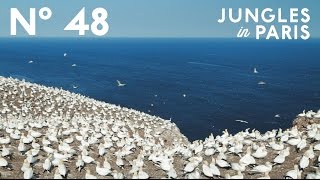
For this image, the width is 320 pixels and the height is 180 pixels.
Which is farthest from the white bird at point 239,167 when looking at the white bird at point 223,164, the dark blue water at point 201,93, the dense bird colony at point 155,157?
the dark blue water at point 201,93

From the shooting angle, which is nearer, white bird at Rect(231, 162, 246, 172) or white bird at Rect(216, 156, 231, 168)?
white bird at Rect(231, 162, 246, 172)

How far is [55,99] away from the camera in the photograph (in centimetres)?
5472

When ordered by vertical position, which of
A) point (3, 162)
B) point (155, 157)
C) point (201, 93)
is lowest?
point (201, 93)

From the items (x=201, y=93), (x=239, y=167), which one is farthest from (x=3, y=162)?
(x=201, y=93)

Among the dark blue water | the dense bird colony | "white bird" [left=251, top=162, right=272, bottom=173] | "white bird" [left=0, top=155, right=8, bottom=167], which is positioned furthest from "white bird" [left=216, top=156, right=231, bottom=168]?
the dark blue water

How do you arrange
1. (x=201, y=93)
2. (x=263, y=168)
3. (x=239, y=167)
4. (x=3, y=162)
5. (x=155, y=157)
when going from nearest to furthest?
1. (x=263, y=168)
2. (x=239, y=167)
3. (x=3, y=162)
4. (x=155, y=157)
5. (x=201, y=93)

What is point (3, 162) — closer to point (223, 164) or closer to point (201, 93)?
point (223, 164)

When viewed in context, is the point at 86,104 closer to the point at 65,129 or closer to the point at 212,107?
the point at 65,129

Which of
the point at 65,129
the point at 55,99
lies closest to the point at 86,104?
the point at 55,99

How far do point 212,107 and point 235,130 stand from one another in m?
22.1

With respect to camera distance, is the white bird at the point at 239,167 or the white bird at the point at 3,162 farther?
the white bird at the point at 3,162

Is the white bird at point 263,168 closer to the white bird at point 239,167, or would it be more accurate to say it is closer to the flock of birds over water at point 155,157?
the flock of birds over water at point 155,157

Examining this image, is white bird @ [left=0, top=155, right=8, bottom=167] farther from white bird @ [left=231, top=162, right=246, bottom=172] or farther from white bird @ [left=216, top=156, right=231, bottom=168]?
white bird @ [left=231, top=162, right=246, bottom=172]

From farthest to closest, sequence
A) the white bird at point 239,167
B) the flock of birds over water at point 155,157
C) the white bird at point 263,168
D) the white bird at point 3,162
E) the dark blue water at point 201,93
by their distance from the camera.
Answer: the dark blue water at point 201,93
the white bird at point 3,162
the flock of birds over water at point 155,157
the white bird at point 239,167
the white bird at point 263,168
